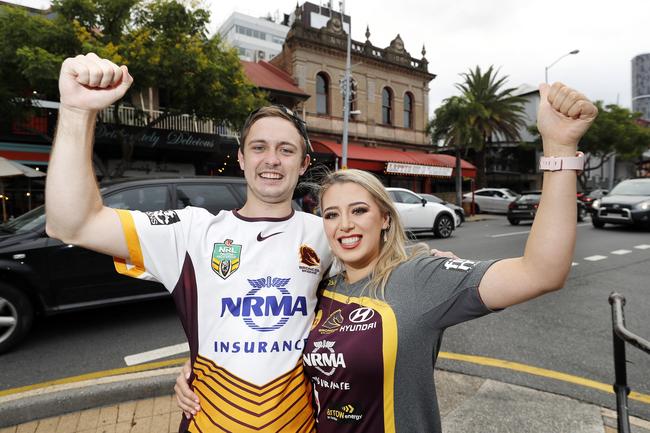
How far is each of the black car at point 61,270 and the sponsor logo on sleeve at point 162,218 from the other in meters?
3.19

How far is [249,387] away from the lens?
1382 mm

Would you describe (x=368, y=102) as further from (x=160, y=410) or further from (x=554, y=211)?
(x=554, y=211)

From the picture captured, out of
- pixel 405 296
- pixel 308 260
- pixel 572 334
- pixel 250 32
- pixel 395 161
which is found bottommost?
pixel 572 334

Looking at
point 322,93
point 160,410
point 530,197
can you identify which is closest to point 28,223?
point 160,410

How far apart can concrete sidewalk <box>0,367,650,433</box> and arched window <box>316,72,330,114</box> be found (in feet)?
68.3

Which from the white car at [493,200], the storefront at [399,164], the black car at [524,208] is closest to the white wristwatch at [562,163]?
the black car at [524,208]

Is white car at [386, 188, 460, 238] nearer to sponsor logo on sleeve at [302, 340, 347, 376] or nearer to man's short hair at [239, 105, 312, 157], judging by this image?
man's short hair at [239, 105, 312, 157]

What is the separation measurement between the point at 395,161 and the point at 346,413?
20445 millimetres

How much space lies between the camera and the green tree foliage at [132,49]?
10078mm

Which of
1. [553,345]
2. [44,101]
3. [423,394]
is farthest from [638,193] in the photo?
[44,101]

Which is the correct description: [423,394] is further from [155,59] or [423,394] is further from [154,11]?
[154,11]

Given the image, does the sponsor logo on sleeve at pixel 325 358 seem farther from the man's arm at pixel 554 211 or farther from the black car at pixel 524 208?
the black car at pixel 524 208

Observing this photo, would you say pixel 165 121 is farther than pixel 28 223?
Yes

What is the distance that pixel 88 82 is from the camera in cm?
121
